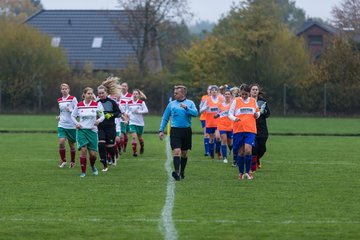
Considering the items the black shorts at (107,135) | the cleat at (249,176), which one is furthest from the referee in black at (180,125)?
the black shorts at (107,135)

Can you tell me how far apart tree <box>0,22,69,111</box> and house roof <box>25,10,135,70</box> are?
9201mm

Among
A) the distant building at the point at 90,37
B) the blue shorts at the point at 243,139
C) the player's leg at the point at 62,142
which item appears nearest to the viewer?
the blue shorts at the point at 243,139

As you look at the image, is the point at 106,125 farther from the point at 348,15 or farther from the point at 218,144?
the point at 348,15

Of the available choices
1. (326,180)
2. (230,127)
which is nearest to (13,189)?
(326,180)

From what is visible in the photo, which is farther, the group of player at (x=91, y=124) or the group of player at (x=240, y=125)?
the group of player at (x=91, y=124)

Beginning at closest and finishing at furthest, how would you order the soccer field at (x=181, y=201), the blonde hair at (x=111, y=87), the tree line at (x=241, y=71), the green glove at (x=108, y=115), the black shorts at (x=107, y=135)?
the soccer field at (x=181, y=201) → the green glove at (x=108, y=115) → the black shorts at (x=107, y=135) → the blonde hair at (x=111, y=87) → the tree line at (x=241, y=71)

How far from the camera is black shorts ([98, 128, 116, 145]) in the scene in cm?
1855

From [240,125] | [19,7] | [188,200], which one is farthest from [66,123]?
[19,7]

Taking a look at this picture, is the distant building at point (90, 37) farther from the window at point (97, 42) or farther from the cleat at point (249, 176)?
the cleat at point (249, 176)

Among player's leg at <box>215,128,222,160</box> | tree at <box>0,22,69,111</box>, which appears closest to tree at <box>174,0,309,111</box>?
tree at <box>0,22,69,111</box>

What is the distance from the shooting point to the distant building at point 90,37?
226ft

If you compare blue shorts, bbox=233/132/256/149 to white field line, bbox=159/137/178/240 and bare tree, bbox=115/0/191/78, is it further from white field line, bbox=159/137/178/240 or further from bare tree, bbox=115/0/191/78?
bare tree, bbox=115/0/191/78

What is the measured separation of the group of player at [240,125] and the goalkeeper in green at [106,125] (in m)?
2.39

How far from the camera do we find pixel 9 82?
2197 inches
